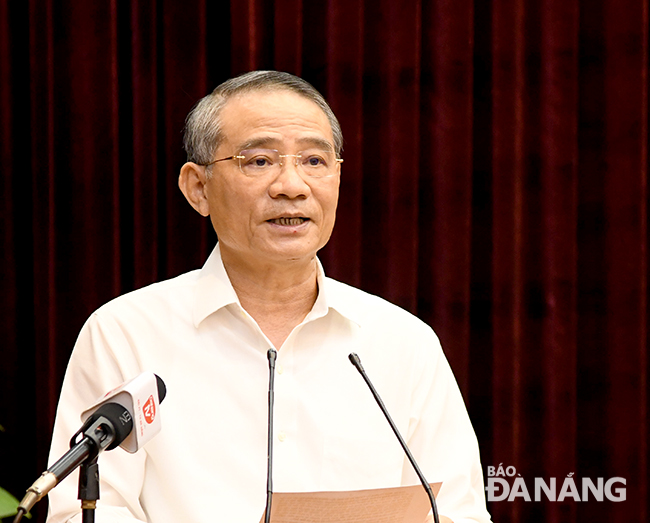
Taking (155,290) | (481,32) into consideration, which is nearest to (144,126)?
(155,290)

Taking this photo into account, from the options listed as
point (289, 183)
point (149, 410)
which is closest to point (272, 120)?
point (289, 183)

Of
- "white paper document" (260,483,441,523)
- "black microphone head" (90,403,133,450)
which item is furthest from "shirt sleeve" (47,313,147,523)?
"black microphone head" (90,403,133,450)

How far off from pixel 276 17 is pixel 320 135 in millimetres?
680

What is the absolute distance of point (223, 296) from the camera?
1.82 metres

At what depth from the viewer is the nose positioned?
5.81 ft

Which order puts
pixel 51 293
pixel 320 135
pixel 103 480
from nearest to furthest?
pixel 103 480 < pixel 320 135 < pixel 51 293

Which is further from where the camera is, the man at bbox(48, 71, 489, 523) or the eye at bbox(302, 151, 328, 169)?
the eye at bbox(302, 151, 328, 169)

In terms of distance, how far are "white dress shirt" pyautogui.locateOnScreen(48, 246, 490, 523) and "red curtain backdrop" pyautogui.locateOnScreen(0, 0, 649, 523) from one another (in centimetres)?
54

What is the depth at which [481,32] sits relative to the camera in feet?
8.03

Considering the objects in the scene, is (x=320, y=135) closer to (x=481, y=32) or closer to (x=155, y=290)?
(x=155, y=290)

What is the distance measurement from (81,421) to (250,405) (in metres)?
0.38

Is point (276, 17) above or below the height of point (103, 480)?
above

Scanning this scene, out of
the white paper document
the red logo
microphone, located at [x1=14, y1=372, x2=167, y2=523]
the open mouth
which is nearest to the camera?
microphone, located at [x1=14, y1=372, x2=167, y2=523]

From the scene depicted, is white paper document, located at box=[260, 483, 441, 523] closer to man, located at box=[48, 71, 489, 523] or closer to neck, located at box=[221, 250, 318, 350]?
man, located at box=[48, 71, 489, 523]
